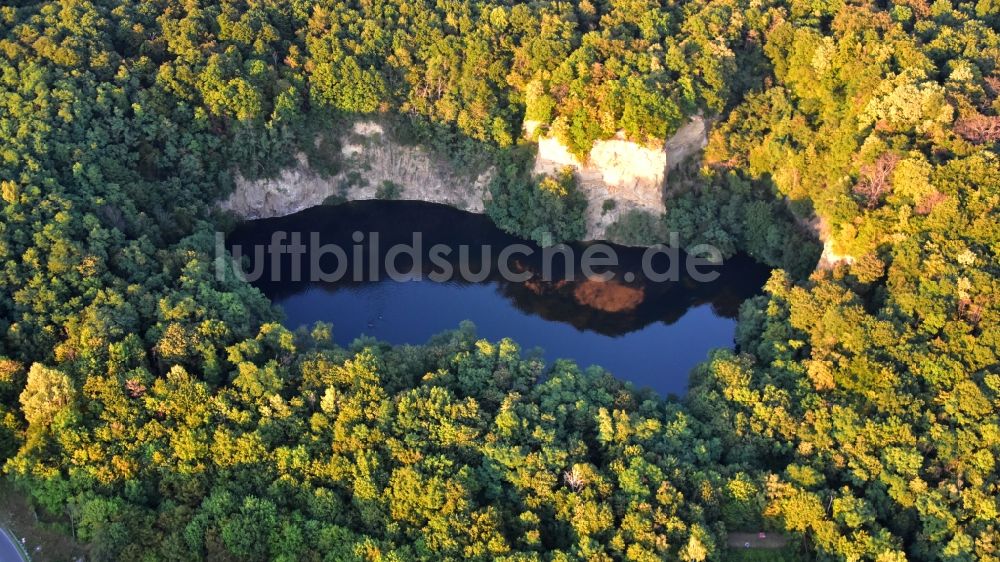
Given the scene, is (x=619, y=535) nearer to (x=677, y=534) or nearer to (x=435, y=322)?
(x=677, y=534)

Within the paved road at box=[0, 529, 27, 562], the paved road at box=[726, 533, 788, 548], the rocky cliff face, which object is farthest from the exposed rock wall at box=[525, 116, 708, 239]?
the paved road at box=[0, 529, 27, 562]

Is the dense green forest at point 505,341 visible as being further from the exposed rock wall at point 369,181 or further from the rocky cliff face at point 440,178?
the exposed rock wall at point 369,181

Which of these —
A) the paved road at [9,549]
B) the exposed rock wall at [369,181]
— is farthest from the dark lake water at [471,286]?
the paved road at [9,549]

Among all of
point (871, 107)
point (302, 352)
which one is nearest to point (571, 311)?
point (302, 352)

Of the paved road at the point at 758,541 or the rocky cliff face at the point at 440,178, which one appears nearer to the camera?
the paved road at the point at 758,541

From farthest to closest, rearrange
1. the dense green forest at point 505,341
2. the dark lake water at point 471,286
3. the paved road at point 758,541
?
the dark lake water at point 471,286
the paved road at point 758,541
the dense green forest at point 505,341

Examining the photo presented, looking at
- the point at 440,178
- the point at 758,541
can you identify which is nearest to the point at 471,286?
the point at 440,178
